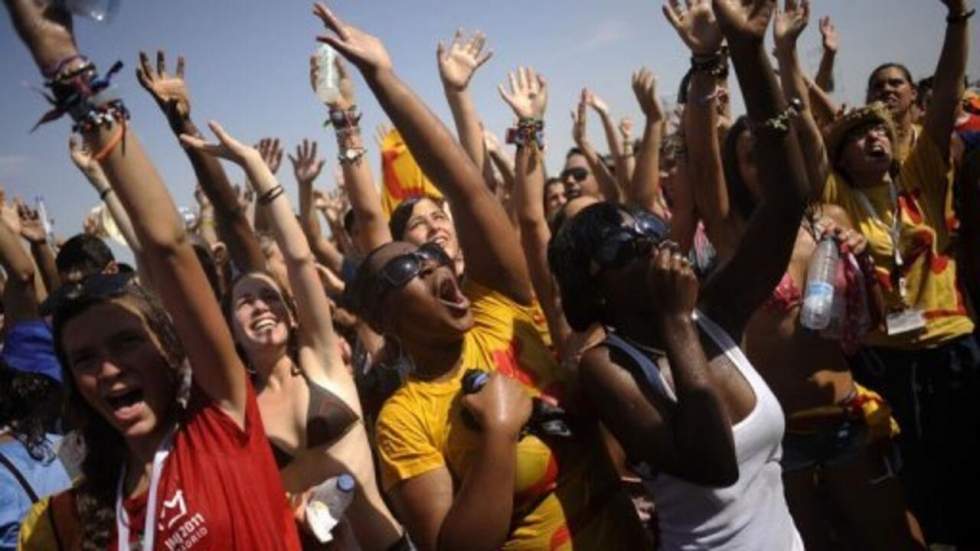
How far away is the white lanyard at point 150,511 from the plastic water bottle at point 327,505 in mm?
450

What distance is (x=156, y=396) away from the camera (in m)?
1.74

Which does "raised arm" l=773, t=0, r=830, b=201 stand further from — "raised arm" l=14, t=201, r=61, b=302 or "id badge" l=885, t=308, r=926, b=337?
"raised arm" l=14, t=201, r=61, b=302

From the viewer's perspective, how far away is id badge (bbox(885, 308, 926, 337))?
3.35m

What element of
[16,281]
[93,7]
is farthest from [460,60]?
[16,281]

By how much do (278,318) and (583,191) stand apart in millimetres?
4396

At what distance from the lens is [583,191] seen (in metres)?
6.59

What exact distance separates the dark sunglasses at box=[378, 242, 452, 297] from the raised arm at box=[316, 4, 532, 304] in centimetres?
15

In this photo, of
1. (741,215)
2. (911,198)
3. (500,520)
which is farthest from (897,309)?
(500,520)

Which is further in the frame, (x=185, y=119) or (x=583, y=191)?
(x=583, y=191)

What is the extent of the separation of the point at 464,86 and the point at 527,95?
1.46 ft

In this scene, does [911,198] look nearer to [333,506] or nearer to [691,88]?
[691,88]

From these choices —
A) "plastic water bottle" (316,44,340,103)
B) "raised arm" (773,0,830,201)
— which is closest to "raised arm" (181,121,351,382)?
"plastic water bottle" (316,44,340,103)

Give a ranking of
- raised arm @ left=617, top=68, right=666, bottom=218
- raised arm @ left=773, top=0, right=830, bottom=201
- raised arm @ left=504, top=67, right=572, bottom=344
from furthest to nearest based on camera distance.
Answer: raised arm @ left=617, top=68, right=666, bottom=218, raised arm @ left=504, top=67, right=572, bottom=344, raised arm @ left=773, top=0, right=830, bottom=201

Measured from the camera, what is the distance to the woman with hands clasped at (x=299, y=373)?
244 cm
